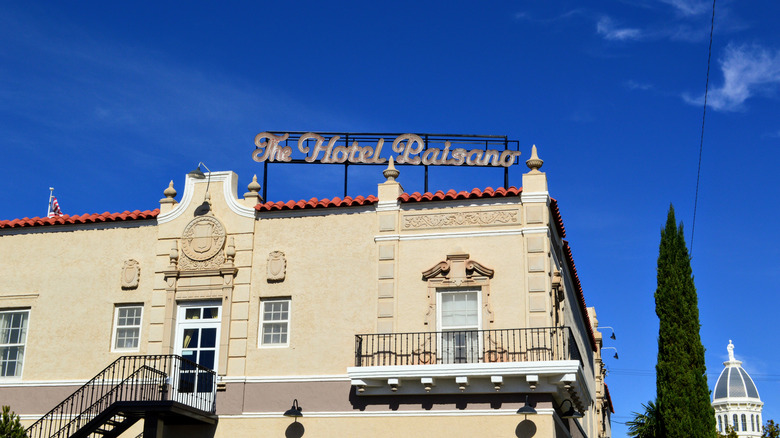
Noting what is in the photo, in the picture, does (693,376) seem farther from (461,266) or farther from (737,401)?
(737,401)

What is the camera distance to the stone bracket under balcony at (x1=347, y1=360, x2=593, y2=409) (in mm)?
18750

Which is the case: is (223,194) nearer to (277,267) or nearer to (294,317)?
(277,267)

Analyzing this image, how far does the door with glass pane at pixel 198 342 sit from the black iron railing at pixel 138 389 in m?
0.02

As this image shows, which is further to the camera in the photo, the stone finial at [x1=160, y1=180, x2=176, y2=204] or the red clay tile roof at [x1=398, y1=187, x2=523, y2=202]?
the stone finial at [x1=160, y1=180, x2=176, y2=204]

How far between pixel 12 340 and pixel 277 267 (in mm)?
7727

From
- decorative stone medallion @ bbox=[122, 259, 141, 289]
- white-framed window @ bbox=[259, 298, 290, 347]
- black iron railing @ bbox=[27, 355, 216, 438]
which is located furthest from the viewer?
decorative stone medallion @ bbox=[122, 259, 141, 289]

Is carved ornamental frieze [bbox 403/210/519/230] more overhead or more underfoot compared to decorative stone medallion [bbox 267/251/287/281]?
more overhead

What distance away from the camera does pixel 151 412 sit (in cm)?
1948

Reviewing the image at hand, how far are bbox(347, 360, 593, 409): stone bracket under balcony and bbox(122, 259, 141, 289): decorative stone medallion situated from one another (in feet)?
21.7

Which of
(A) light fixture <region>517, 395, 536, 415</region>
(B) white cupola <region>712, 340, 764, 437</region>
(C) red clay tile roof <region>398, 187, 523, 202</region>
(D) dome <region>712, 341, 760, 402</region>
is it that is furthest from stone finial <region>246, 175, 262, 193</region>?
(D) dome <region>712, 341, 760, 402</region>

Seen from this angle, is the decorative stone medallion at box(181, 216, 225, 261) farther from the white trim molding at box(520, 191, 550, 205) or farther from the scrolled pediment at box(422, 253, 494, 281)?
the white trim molding at box(520, 191, 550, 205)

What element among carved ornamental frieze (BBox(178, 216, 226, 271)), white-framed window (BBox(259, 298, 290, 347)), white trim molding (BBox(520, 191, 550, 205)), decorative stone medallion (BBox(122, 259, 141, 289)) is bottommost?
white-framed window (BBox(259, 298, 290, 347))

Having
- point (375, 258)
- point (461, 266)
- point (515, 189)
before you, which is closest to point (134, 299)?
point (375, 258)

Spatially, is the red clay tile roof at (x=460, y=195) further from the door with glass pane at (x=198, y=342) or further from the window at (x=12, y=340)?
the window at (x=12, y=340)
